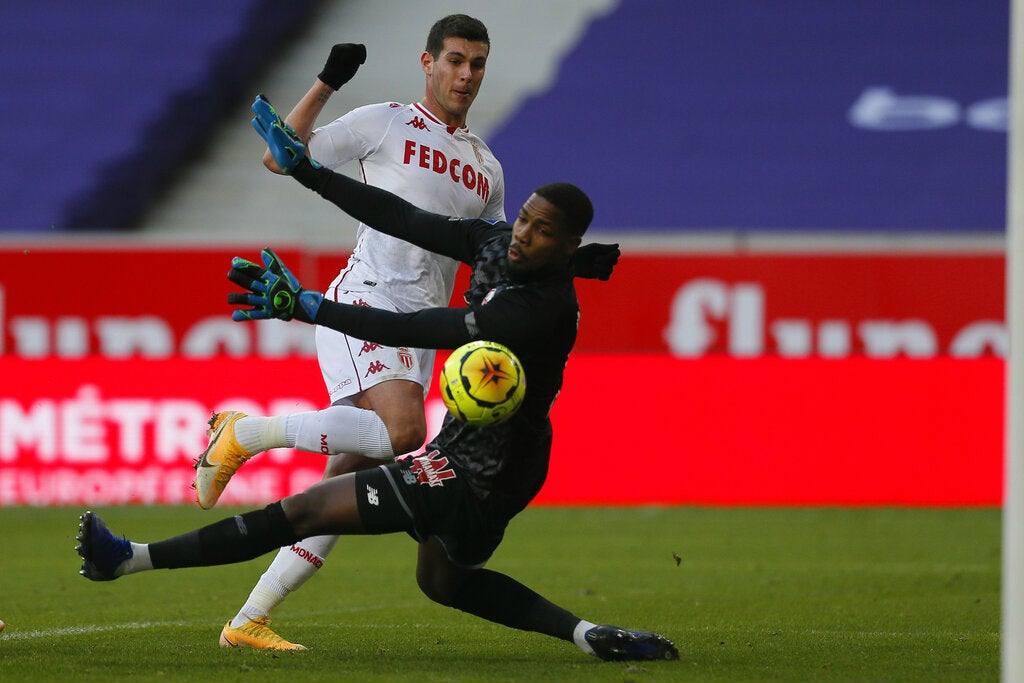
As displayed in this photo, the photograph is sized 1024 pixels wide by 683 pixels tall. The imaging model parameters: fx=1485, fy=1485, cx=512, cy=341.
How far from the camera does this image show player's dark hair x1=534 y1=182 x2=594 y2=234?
15.9 ft

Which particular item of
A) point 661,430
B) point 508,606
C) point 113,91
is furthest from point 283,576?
point 113,91

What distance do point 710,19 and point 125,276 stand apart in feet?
23.6

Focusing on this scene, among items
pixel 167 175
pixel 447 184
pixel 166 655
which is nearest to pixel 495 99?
pixel 167 175

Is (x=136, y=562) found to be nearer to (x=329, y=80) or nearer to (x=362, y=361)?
(x=362, y=361)

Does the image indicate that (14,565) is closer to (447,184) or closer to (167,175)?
(447,184)

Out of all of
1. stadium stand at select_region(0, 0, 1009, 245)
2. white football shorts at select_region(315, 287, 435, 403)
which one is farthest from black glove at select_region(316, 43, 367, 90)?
stadium stand at select_region(0, 0, 1009, 245)

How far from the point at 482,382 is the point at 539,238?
1.75 feet

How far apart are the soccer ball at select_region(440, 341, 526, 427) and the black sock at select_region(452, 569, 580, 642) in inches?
32.2

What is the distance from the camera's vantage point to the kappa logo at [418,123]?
6020 mm

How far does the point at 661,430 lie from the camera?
12062mm

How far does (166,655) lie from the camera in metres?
5.32

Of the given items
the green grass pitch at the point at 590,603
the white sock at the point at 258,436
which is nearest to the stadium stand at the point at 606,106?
the green grass pitch at the point at 590,603

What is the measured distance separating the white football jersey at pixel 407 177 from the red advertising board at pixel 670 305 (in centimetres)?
870

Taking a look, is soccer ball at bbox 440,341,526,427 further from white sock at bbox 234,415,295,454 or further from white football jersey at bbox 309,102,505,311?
white football jersey at bbox 309,102,505,311
